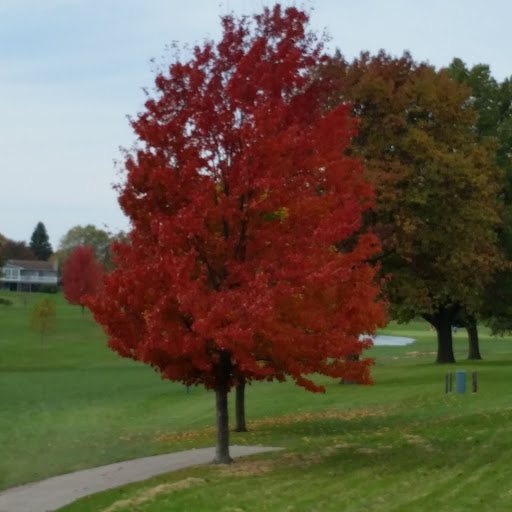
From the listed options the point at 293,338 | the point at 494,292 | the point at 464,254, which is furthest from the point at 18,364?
the point at 293,338

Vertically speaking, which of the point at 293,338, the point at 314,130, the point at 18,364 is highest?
the point at 314,130

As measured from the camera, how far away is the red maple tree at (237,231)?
51.1 ft

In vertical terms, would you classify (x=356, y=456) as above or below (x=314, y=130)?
below

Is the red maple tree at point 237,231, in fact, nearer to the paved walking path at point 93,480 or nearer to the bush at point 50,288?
the paved walking path at point 93,480

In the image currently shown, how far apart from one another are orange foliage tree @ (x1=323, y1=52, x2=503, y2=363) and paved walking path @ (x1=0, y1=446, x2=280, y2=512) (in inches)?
615

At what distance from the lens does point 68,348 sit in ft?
248

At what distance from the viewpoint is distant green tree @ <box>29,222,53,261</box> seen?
636ft

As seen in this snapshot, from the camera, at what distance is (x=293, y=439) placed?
2194cm

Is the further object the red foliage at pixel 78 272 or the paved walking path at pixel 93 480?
the red foliage at pixel 78 272

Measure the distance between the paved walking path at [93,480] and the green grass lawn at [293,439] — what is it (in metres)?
0.68

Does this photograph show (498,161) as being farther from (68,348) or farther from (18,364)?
(68,348)

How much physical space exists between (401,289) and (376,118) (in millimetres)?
6611

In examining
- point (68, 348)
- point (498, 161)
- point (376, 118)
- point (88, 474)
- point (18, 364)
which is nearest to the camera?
point (88, 474)

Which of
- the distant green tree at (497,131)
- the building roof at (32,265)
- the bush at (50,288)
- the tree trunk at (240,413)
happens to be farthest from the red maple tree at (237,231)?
the building roof at (32,265)
